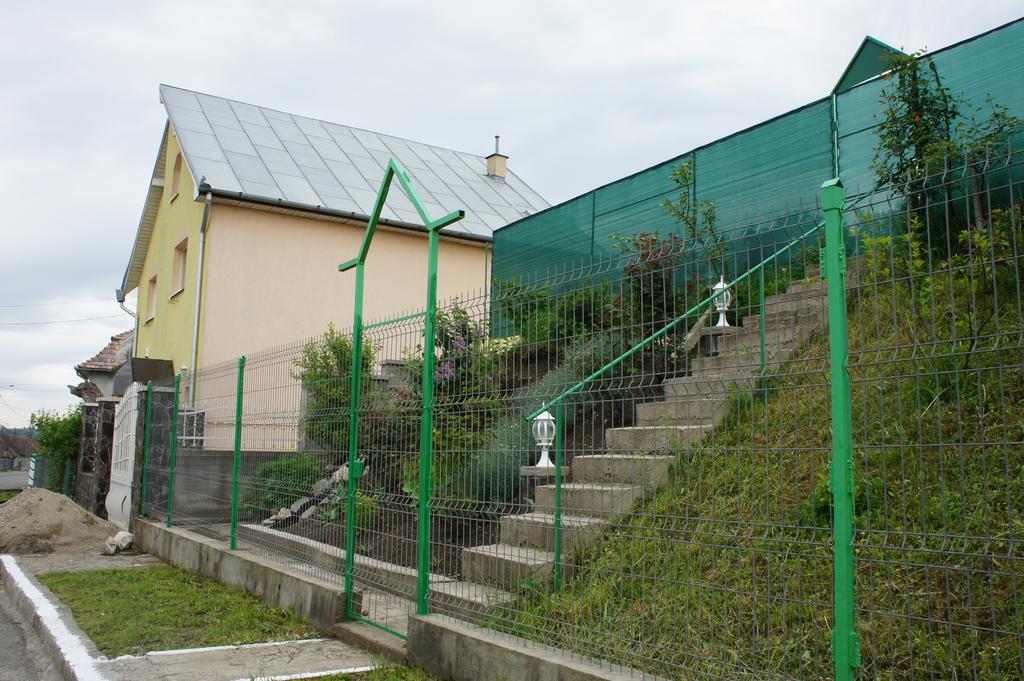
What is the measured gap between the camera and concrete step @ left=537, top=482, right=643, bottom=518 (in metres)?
3.59

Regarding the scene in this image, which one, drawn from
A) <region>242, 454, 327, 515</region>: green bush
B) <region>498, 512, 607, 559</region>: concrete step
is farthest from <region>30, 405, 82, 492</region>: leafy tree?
<region>498, 512, 607, 559</region>: concrete step

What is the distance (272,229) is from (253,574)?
8772mm

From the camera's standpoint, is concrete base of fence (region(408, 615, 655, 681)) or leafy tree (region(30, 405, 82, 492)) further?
leafy tree (region(30, 405, 82, 492))

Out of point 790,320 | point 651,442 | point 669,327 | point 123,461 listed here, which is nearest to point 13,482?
point 123,461

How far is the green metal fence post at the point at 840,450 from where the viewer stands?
2.79m

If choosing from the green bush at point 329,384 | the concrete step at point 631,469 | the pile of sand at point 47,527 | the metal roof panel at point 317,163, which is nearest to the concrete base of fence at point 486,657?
the concrete step at point 631,469

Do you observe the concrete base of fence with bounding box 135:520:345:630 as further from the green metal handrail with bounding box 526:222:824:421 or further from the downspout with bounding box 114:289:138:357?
the downspout with bounding box 114:289:138:357

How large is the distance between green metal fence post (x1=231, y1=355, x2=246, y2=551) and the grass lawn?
0.50 metres

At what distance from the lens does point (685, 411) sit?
337 centimetres

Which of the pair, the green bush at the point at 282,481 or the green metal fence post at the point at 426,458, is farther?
the green bush at the point at 282,481

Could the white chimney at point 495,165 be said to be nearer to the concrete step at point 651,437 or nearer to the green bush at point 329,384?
the green bush at point 329,384

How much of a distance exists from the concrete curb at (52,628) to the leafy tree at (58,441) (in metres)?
8.48

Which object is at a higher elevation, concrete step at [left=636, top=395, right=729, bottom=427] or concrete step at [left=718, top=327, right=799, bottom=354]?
concrete step at [left=718, top=327, right=799, bottom=354]

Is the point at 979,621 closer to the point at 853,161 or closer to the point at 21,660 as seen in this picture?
the point at 853,161
